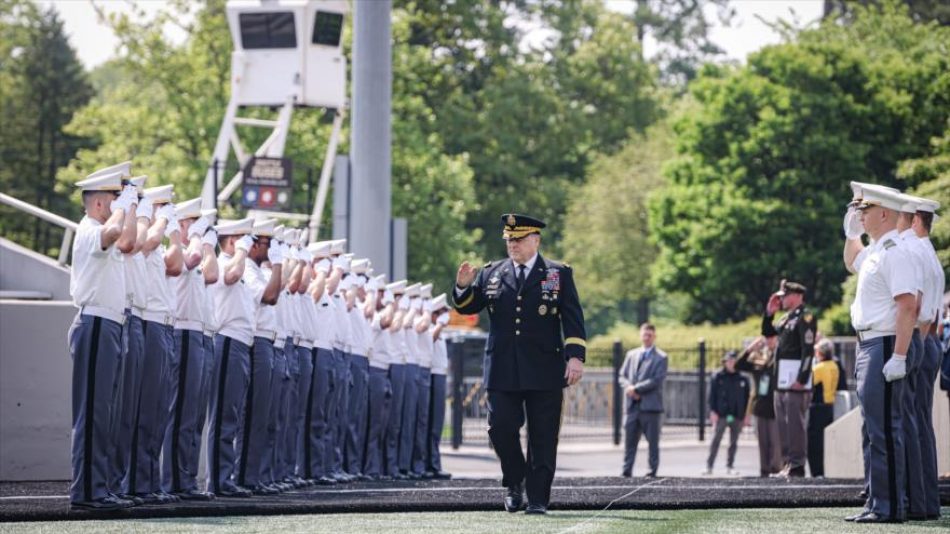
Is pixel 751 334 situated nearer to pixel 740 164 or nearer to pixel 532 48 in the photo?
pixel 740 164

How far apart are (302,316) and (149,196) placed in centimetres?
419

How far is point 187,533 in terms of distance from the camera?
10.3 metres

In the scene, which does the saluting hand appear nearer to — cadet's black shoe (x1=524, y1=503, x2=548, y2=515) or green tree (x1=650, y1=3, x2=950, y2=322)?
cadet's black shoe (x1=524, y1=503, x2=548, y2=515)

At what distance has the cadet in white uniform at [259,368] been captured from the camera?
609 inches

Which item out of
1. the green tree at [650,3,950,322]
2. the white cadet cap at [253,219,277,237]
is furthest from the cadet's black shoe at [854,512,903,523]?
the green tree at [650,3,950,322]

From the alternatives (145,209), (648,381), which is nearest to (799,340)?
(648,381)

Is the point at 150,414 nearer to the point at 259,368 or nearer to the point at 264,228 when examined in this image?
the point at 259,368

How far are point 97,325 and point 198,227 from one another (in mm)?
2213

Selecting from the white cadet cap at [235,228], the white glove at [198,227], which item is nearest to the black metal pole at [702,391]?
the white cadet cap at [235,228]

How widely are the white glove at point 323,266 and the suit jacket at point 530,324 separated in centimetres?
534

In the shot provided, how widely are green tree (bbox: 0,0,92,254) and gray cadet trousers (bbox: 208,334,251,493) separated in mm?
43846

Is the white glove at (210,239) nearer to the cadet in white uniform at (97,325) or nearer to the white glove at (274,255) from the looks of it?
the white glove at (274,255)

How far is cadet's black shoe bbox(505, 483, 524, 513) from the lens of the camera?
1249 cm

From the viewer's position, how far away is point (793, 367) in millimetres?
20969
